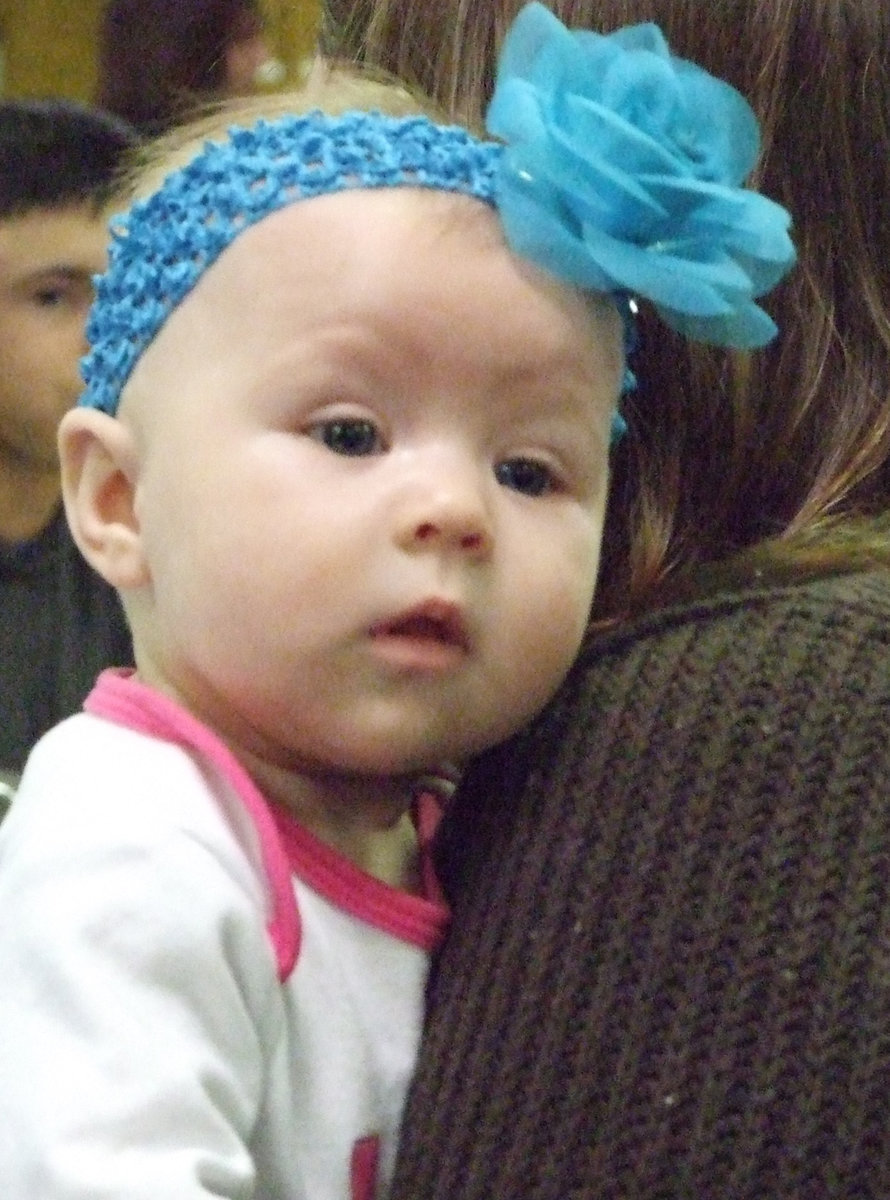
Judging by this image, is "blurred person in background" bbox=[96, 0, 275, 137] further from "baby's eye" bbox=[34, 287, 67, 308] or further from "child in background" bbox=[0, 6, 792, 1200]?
"child in background" bbox=[0, 6, 792, 1200]

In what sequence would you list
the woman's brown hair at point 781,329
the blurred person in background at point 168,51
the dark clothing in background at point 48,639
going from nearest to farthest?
the woman's brown hair at point 781,329 → the dark clothing in background at point 48,639 → the blurred person in background at point 168,51

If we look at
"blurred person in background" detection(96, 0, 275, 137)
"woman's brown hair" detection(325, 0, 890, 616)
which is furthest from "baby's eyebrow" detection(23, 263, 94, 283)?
"woman's brown hair" detection(325, 0, 890, 616)

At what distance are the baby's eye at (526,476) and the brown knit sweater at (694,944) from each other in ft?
0.31

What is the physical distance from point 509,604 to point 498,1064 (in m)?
0.22

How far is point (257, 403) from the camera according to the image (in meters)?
0.73

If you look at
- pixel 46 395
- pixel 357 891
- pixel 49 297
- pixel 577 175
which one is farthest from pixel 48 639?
pixel 577 175

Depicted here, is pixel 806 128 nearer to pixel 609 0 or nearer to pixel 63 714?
pixel 609 0

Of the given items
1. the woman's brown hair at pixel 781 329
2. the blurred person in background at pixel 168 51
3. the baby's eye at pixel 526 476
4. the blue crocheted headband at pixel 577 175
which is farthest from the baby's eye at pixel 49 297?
the baby's eye at pixel 526 476

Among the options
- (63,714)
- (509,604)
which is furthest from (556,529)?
(63,714)

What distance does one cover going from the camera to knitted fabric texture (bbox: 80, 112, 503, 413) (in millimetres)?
744

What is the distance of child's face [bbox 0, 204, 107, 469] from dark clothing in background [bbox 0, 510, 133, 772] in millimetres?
142

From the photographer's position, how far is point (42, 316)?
5.72ft

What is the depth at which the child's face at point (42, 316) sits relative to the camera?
174 centimetres

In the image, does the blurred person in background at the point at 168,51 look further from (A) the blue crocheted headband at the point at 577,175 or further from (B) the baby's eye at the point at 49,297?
(A) the blue crocheted headband at the point at 577,175
